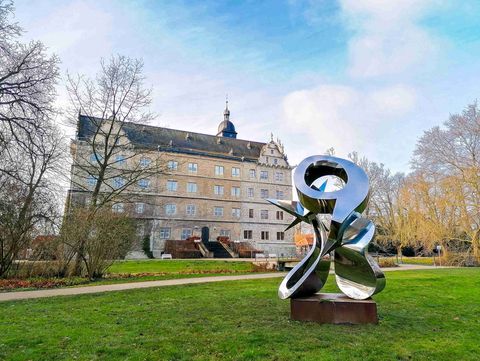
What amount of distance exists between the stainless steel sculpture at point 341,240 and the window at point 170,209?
34.2 meters

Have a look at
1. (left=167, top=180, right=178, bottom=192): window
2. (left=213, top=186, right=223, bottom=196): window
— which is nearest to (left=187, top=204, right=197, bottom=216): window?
(left=167, top=180, right=178, bottom=192): window

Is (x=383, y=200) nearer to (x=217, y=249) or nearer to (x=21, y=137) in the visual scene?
(x=217, y=249)

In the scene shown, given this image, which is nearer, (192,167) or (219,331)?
(219,331)

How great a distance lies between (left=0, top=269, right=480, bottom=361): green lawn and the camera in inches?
188

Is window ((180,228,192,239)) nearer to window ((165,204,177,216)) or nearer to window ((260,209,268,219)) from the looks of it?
window ((165,204,177,216))

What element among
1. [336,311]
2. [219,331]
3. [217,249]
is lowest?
[219,331]

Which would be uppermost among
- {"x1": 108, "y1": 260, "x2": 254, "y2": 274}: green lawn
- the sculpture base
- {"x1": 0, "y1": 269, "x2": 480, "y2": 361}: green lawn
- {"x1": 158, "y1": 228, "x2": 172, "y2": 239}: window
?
{"x1": 158, "y1": 228, "x2": 172, "y2": 239}: window

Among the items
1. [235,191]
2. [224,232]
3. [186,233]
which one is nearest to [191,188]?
[186,233]

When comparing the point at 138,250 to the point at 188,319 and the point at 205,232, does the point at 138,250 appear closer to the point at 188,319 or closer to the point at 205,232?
the point at 205,232

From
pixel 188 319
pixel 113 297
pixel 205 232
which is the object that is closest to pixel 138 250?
pixel 205 232

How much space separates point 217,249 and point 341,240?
31.4 metres

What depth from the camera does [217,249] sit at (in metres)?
37.3

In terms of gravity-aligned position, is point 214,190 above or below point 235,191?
below

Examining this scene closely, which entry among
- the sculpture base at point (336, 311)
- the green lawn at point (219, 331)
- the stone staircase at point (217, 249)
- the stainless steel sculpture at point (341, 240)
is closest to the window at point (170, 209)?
the stone staircase at point (217, 249)
